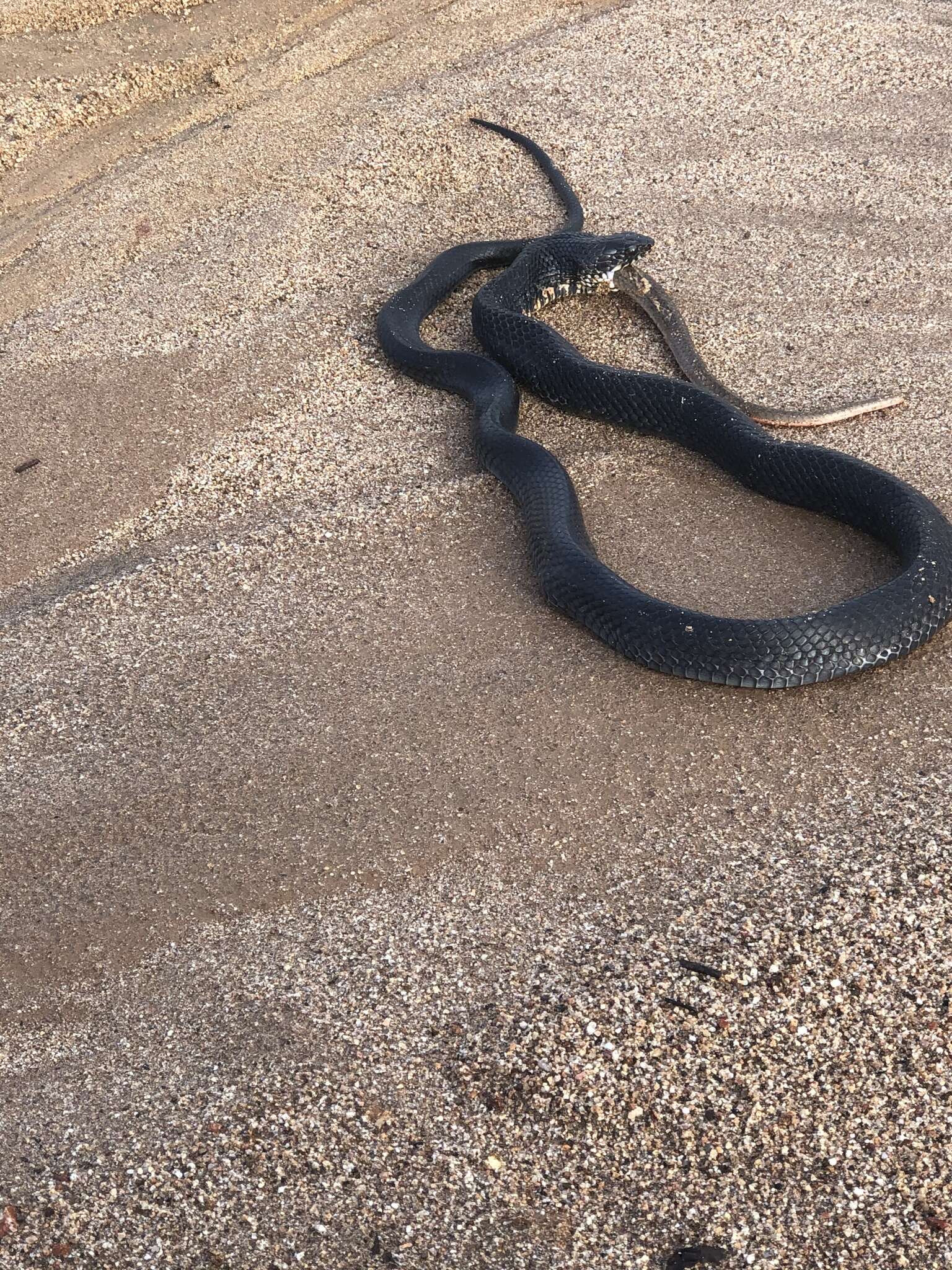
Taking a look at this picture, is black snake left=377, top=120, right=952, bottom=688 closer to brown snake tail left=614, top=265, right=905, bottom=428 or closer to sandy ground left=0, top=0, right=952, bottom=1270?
brown snake tail left=614, top=265, right=905, bottom=428

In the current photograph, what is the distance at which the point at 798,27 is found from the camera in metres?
11.1

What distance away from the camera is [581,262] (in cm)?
802

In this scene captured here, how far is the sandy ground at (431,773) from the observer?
350 centimetres

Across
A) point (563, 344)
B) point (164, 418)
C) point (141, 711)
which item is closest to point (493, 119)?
point (563, 344)

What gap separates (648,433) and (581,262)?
1.73 m

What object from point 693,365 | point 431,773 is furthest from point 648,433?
point 431,773

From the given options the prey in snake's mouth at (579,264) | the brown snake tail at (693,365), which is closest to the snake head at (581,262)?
the prey in snake's mouth at (579,264)

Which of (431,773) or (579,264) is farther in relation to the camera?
(579,264)

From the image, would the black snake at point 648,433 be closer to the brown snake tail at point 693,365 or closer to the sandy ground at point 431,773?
the brown snake tail at point 693,365

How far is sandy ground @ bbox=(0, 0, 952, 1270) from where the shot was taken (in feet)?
11.5

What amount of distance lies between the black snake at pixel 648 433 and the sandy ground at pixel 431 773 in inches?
5.5

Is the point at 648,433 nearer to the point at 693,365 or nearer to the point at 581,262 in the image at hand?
the point at 693,365

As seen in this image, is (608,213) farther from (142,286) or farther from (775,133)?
(142,286)

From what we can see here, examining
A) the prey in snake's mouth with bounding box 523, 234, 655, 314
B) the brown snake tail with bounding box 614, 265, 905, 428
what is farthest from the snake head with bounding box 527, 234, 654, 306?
the brown snake tail with bounding box 614, 265, 905, 428
